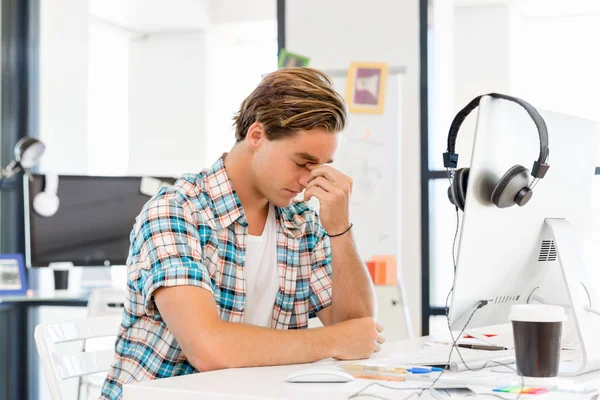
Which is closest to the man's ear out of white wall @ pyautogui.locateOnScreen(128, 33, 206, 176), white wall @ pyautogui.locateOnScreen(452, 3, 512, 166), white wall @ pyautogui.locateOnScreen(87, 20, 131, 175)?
white wall @ pyautogui.locateOnScreen(452, 3, 512, 166)

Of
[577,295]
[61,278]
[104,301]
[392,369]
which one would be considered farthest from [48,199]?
[577,295]

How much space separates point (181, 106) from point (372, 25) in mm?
2181

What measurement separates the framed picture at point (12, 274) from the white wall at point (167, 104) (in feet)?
6.70

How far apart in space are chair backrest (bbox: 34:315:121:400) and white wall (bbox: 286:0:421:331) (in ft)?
5.93

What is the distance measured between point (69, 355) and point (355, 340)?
69cm

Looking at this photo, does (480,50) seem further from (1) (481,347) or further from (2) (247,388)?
(2) (247,388)

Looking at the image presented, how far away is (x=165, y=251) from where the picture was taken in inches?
60.7

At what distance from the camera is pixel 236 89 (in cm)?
548

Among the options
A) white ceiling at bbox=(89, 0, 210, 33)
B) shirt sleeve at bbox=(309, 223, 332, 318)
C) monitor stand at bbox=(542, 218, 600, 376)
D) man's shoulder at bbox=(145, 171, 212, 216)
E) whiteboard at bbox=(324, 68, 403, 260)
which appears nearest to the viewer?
monitor stand at bbox=(542, 218, 600, 376)

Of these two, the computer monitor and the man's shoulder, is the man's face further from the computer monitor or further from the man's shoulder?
the computer monitor

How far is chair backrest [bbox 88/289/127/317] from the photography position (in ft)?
10.1

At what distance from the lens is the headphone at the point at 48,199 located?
10.9 ft

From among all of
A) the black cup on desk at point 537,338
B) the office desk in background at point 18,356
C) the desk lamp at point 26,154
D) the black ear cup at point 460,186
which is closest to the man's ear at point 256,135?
the black ear cup at point 460,186

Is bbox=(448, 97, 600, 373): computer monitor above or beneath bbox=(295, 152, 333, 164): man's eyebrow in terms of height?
beneath
